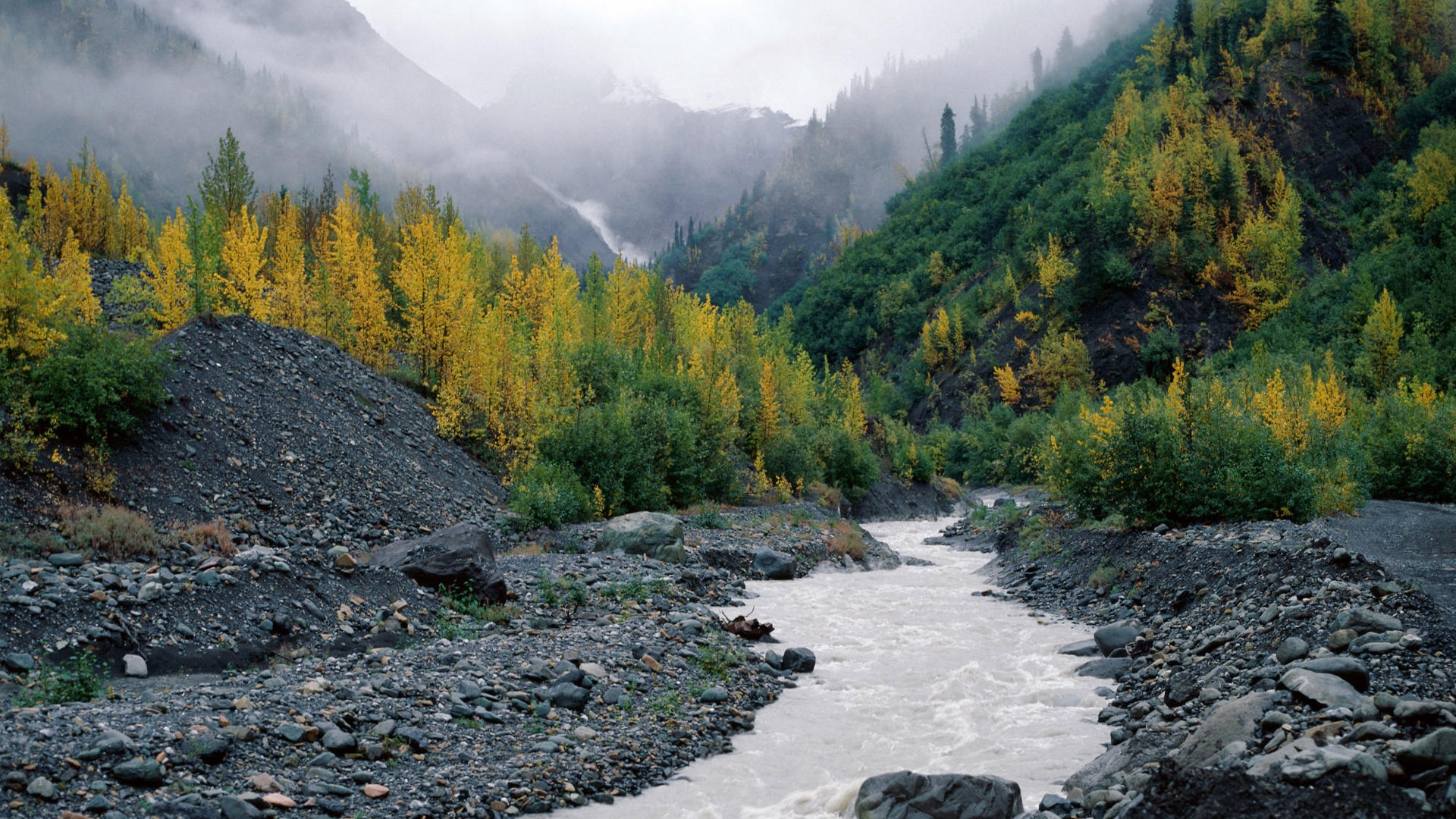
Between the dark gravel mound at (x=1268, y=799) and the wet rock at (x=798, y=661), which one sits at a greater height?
the dark gravel mound at (x=1268, y=799)

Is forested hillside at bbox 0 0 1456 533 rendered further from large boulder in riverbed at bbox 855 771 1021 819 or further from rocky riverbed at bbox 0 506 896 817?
large boulder in riverbed at bbox 855 771 1021 819

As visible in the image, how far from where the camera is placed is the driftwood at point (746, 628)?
16250 millimetres

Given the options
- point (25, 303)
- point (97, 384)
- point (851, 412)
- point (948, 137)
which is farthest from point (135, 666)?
point (948, 137)

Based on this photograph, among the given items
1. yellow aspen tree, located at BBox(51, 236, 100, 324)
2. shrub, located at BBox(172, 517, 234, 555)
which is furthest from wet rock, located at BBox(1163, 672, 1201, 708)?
yellow aspen tree, located at BBox(51, 236, 100, 324)

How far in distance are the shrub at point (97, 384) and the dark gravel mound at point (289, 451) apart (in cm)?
72

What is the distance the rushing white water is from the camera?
9328mm

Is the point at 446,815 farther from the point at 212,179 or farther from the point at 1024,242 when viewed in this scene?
the point at 1024,242

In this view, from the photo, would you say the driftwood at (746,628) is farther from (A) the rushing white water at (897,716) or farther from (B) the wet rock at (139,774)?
(B) the wet rock at (139,774)

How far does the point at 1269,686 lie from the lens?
9266 mm

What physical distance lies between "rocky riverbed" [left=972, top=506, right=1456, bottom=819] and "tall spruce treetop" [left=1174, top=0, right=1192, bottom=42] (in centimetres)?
12572

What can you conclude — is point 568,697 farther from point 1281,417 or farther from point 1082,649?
point 1281,417

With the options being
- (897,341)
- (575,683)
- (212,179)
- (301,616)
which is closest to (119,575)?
(301,616)

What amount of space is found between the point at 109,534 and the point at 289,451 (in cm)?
811

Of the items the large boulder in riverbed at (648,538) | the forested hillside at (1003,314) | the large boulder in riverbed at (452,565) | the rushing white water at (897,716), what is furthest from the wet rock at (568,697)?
the forested hillside at (1003,314)
